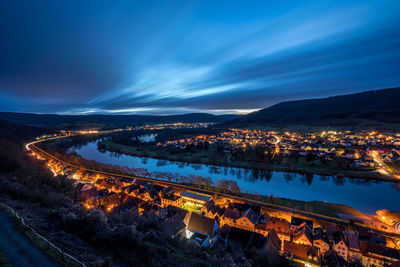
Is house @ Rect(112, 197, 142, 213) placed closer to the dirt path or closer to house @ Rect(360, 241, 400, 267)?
the dirt path

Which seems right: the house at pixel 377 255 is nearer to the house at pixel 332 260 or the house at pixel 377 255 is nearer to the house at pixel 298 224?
the house at pixel 332 260

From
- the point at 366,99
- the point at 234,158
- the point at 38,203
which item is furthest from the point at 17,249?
the point at 366,99

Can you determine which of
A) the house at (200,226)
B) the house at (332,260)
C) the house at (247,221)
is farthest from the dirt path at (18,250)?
the house at (332,260)

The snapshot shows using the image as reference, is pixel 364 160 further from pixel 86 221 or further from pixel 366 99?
pixel 366 99

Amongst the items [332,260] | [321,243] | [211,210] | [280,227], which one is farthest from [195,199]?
[332,260]

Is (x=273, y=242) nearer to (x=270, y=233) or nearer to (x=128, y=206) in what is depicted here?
(x=270, y=233)
